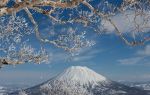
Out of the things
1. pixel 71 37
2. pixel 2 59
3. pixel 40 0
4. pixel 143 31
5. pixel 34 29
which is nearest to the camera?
pixel 40 0

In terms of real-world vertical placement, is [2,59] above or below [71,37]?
below

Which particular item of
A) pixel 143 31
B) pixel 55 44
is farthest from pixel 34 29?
pixel 143 31

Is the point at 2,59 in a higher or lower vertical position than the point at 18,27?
lower

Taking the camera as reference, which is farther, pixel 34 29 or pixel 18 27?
pixel 18 27

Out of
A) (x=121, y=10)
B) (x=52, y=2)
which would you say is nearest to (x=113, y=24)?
(x=121, y=10)

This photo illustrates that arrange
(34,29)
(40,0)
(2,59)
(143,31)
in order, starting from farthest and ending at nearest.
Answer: (34,29), (2,59), (143,31), (40,0)

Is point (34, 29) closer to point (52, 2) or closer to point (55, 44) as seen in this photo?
point (55, 44)

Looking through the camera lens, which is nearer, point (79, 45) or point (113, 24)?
point (113, 24)

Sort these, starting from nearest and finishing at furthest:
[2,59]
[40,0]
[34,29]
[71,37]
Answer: [40,0] < [2,59] < [34,29] < [71,37]

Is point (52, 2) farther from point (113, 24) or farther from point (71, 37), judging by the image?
point (71, 37)
